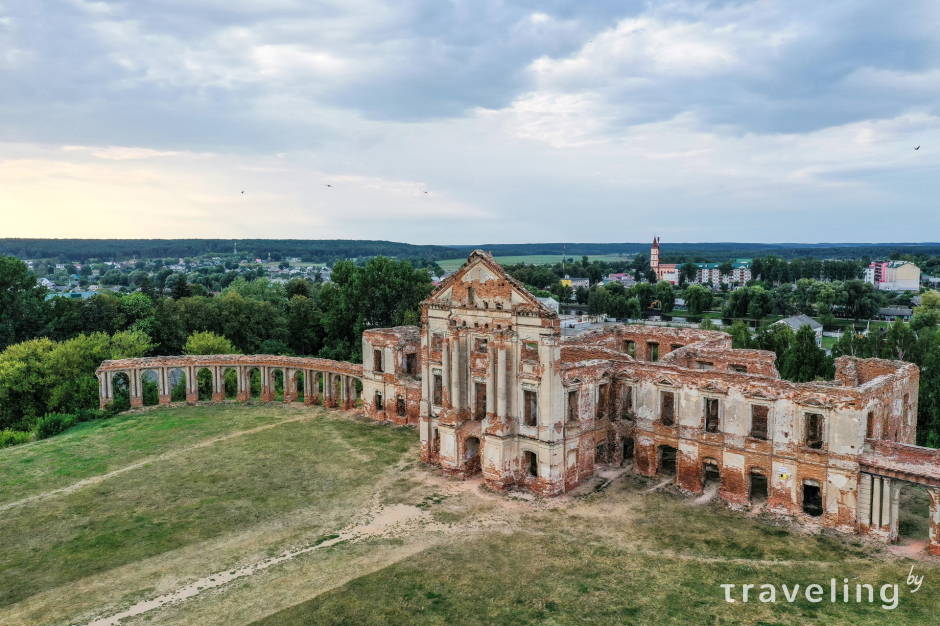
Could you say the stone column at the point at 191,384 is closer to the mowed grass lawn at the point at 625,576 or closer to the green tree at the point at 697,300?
the mowed grass lawn at the point at 625,576

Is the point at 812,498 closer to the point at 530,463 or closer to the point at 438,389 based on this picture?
the point at 530,463

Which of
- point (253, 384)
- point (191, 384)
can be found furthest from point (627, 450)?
point (253, 384)

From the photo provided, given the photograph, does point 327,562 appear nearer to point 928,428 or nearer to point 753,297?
point 928,428

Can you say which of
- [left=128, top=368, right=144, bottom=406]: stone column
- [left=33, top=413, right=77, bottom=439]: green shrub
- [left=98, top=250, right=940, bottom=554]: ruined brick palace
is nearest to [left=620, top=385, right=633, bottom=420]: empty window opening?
→ [left=98, top=250, right=940, bottom=554]: ruined brick palace

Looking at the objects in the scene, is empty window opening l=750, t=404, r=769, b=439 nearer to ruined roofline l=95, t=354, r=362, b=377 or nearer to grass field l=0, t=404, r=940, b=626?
grass field l=0, t=404, r=940, b=626

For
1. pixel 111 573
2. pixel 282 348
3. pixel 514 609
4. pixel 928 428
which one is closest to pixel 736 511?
pixel 514 609
